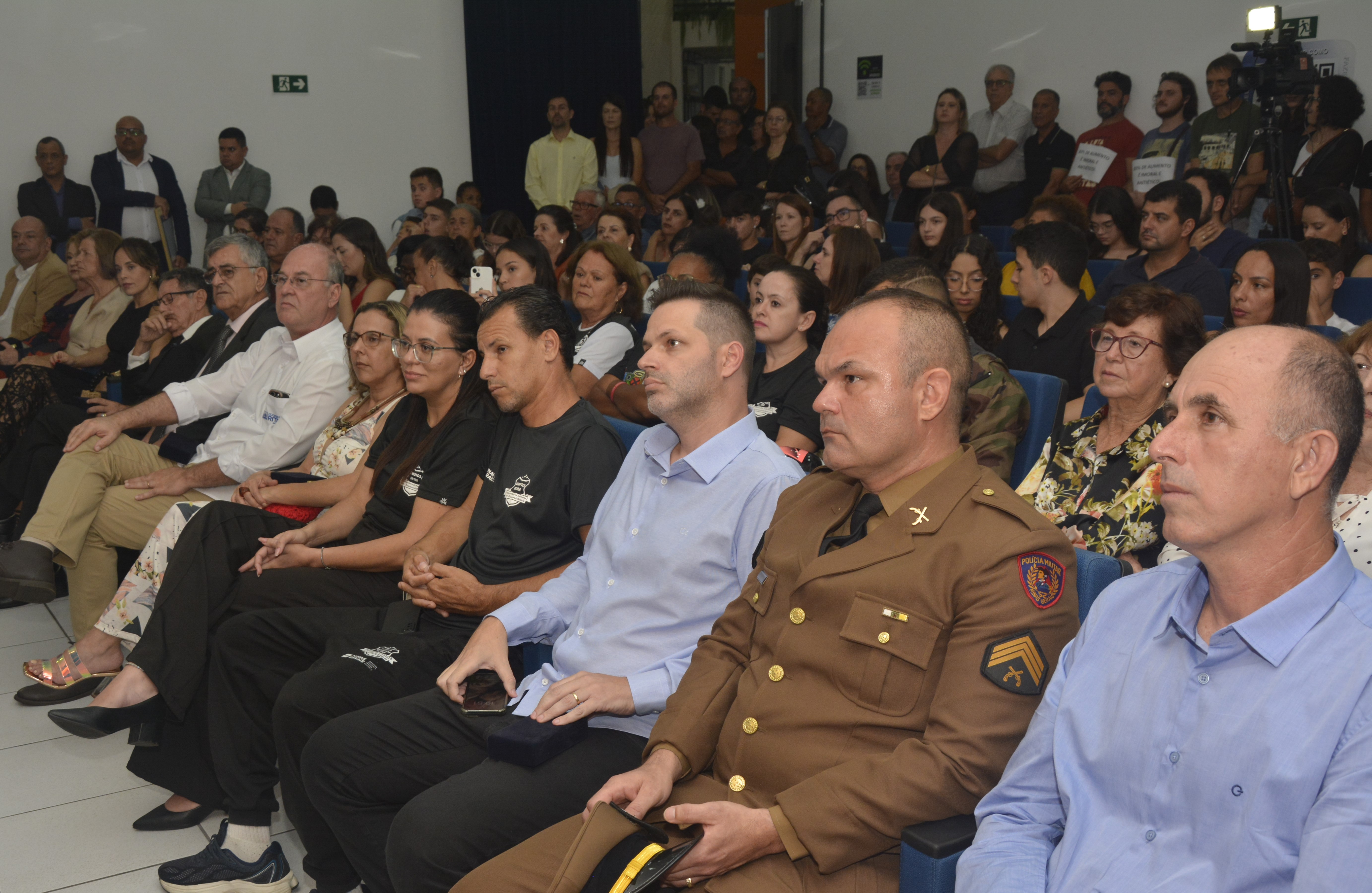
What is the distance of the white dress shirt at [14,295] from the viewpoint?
24.0 feet

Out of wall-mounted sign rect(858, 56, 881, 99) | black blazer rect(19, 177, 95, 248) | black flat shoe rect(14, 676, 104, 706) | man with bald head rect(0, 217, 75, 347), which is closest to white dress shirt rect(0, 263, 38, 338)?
man with bald head rect(0, 217, 75, 347)

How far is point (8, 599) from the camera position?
4.07m

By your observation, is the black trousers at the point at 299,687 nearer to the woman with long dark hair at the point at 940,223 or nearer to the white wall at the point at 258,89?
the woman with long dark hair at the point at 940,223

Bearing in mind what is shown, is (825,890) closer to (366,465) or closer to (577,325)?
(366,465)

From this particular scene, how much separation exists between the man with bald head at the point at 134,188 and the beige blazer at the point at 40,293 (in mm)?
→ 1071

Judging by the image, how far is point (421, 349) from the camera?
2.77 meters

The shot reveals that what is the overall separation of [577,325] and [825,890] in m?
3.62

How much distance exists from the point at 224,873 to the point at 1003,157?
6.45 m

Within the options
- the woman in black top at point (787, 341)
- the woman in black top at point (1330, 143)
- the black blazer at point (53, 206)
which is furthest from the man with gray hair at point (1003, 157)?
the black blazer at point (53, 206)

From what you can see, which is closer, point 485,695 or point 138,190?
point 485,695

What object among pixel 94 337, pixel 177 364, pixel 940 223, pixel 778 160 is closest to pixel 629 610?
pixel 177 364

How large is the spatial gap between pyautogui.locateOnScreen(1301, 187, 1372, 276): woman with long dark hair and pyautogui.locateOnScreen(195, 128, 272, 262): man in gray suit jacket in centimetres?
737

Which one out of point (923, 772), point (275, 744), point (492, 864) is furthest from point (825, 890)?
point (275, 744)

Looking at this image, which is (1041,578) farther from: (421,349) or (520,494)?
(421,349)
